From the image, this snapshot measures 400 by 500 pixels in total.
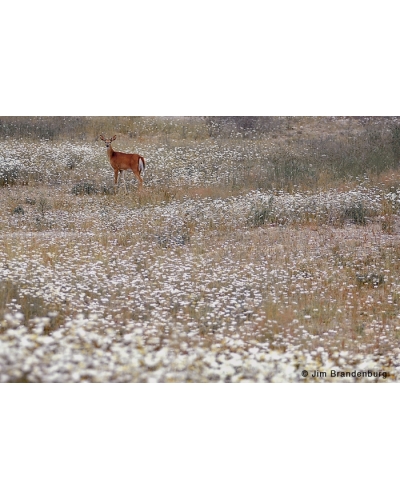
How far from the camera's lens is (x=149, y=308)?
6547mm

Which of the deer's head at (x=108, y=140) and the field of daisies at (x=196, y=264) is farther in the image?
the deer's head at (x=108, y=140)

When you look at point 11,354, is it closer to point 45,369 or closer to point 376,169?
point 45,369

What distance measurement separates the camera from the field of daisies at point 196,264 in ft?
20.7

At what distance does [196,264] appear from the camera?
270 inches

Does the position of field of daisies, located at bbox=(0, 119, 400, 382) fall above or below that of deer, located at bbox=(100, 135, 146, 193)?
below

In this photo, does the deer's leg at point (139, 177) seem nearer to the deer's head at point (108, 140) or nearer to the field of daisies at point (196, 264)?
the field of daisies at point (196, 264)

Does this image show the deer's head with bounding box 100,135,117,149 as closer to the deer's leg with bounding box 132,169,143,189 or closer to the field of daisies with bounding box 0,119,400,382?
the field of daisies with bounding box 0,119,400,382

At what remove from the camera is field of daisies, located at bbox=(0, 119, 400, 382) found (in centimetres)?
631

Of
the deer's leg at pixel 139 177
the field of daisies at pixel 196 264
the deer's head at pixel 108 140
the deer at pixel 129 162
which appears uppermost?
the deer's head at pixel 108 140

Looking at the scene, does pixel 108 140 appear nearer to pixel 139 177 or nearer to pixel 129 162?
pixel 129 162

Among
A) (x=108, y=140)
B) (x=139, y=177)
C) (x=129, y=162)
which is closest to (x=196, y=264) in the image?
(x=139, y=177)

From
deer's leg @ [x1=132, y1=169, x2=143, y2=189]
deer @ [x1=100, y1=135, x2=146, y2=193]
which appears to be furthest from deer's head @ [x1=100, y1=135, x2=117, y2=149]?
deer's leg @ [x1=132, y1=169, x2=143, y2=189]

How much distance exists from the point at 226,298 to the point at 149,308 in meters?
0.79

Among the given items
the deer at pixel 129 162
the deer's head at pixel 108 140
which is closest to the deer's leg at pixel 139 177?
the deer at pixel 129 162
